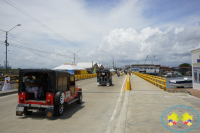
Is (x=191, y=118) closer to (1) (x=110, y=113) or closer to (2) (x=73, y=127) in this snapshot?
(1) (x=110, y=113)

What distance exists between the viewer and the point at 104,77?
22609 millimetres

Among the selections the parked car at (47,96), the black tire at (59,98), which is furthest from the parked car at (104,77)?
the black tire at (59,98)

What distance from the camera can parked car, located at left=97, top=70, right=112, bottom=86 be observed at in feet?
72.8

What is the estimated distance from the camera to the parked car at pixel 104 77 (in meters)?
22.2

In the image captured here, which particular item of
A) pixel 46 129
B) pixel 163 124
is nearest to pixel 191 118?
pixel 163 124

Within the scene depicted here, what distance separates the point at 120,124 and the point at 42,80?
4326 millimetres

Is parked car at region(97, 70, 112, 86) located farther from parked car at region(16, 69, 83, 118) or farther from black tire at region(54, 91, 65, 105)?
black tire at region(54, 91, 65, 105)

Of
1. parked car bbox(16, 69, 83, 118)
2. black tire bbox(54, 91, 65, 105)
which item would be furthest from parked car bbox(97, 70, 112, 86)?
black tire bbox(54, 91, 65, 105)

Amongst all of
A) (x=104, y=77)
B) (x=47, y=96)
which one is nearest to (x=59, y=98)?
(x=47, y=96)

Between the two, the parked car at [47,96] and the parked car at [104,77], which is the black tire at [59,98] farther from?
the parked car at [104,77]

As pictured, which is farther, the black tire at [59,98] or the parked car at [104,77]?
the parked car at [104,77]

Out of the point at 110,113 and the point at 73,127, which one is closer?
the point at 73,127

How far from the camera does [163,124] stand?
5582mm

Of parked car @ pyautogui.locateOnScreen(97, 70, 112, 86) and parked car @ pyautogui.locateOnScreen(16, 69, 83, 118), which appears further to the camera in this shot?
parked car @ pyautogui.locateOnScreen(97, 70, 112, 86)
